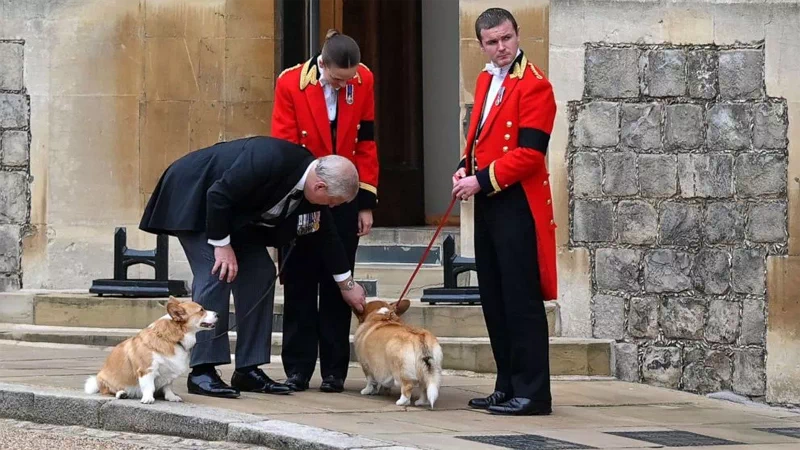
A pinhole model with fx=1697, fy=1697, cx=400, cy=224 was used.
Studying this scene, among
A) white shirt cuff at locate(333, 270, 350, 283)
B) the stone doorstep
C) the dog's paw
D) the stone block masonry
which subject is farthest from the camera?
the stone block masonry

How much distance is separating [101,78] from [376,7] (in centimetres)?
230

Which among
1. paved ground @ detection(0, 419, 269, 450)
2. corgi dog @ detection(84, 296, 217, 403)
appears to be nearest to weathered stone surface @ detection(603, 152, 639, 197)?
corgi dog @ detection(84, 296, 217, 403)

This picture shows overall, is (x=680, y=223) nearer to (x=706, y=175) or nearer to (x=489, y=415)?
(x=706, y=175)

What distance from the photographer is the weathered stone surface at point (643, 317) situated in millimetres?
9562

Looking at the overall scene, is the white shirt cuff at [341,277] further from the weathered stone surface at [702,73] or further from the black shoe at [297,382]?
the weathered stone surface at [702,73]

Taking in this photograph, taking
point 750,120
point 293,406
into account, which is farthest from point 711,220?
point 293,406

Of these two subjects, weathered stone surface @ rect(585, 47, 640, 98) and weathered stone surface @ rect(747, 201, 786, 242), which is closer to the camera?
weathered stone surface @ rect(747, 201, 786, 242)

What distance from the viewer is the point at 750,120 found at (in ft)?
30.7

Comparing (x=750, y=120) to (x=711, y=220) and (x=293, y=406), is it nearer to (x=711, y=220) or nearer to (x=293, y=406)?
(x=711, y=220)

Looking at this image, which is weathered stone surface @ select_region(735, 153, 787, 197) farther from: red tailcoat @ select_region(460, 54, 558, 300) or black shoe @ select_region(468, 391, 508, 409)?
black shoe @ select_region(468, 391, 508, 409)

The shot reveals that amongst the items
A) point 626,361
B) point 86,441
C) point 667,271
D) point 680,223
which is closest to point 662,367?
point 626,361

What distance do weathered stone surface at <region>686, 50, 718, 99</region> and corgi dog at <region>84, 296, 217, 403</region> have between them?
3409 millimetres

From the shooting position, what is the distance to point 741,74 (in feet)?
30.8

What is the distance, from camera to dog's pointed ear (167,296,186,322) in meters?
7.36
